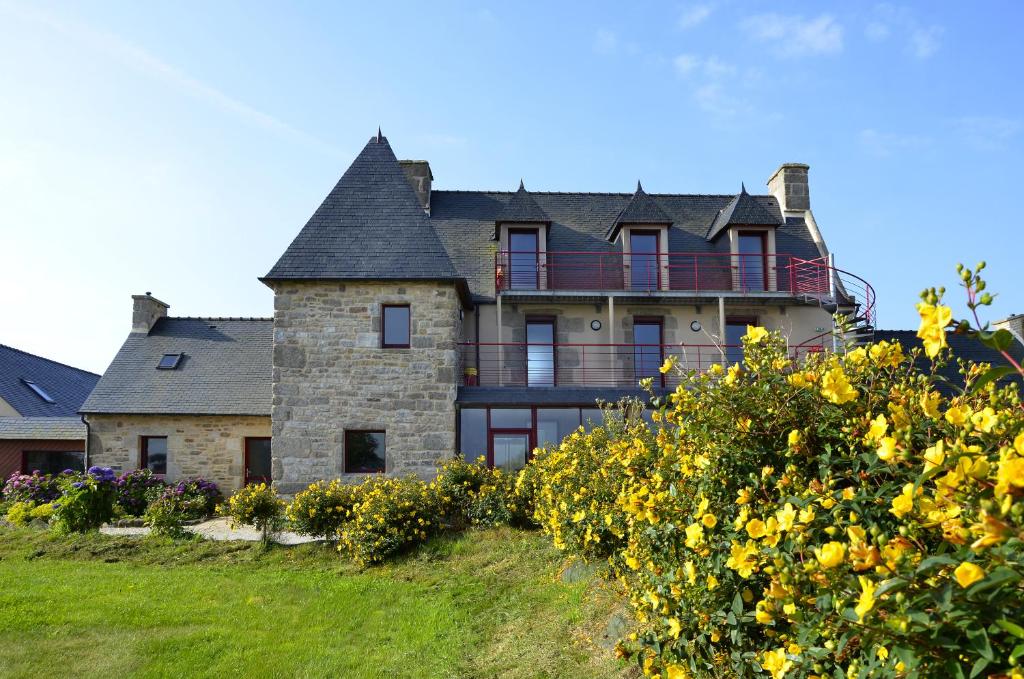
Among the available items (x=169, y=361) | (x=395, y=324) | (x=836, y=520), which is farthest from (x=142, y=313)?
(x=836, y=520)

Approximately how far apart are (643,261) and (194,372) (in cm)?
1225

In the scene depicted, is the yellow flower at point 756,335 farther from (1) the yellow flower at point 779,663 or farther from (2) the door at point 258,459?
(2) the door at point 258,459

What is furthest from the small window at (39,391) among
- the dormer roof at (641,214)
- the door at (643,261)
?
the door at (643,261)

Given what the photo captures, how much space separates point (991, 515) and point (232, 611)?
904 cm

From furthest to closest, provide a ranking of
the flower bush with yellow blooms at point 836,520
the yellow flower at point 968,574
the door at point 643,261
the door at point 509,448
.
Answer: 1. the door at point 643,261
2. the door at point 509,448
3. the flower bush with yellow blooms at point 836,520
4. the yellow flower at point 968,574

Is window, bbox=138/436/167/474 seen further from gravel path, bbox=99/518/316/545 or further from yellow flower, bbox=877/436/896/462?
yellow flower, bbox=877/436/896/462

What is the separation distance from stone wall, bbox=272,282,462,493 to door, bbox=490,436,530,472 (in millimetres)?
1089

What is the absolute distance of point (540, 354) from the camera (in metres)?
17.9

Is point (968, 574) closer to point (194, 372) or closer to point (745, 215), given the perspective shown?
point (745, 215)

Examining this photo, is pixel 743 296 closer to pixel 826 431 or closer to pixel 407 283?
pixel 407 283

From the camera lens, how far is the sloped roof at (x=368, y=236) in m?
15.0

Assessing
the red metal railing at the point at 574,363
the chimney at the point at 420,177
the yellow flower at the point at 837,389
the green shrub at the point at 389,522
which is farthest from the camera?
the chimney at the point at 420,177

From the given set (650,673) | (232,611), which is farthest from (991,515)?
(232,611)

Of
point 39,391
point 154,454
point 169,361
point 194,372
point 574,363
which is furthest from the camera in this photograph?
point 39,391
